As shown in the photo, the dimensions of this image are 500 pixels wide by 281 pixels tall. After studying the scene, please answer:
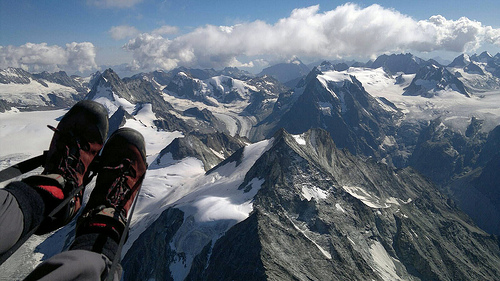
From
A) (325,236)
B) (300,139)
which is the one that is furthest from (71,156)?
(300,139)

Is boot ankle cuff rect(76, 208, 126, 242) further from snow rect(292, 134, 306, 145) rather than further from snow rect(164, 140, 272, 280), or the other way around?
snow rect(292, 134, 306, 145)

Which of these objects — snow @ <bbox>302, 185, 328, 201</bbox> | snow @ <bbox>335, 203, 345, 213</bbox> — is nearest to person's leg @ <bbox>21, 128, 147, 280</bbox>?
snow @ <bbox>302, 185, 328, 201</bbox>

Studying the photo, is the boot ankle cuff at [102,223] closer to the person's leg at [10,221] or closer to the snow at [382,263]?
the person's leg at [10,221]

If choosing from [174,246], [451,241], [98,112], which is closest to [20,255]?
[174,246]

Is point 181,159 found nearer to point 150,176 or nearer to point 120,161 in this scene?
point 150,176

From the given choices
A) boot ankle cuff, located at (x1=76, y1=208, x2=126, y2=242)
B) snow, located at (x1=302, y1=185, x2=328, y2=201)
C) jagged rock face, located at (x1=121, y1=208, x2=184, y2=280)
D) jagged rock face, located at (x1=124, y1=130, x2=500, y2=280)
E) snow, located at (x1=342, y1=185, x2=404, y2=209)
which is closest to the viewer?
boot ankle cuff, located at (x1=76, y1=208, x2=126, y2=242)

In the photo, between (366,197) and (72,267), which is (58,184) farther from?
(366,197)

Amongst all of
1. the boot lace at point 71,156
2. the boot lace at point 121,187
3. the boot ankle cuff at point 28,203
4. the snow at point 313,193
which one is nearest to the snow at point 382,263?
the snow at point 313,193
